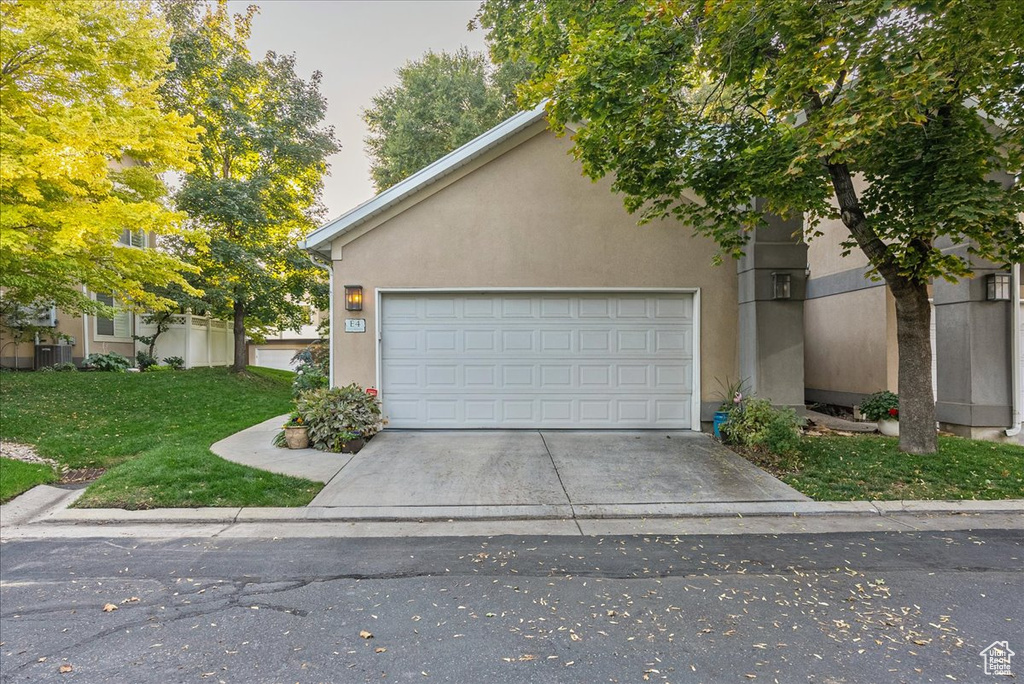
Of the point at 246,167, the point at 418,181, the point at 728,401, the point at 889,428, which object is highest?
the point at 246,167

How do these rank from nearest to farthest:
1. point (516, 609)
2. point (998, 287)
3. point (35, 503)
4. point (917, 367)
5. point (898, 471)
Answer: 1. point (516, 609)
2. point (35, 503)
3. point (898, 471)
4. point (917, 367)
5. point (998, 287)

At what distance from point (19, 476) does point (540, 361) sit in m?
6.51

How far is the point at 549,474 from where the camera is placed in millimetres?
5730

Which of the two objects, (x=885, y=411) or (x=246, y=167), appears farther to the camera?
(x=246, y=167)

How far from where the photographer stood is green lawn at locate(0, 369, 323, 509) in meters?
4.98

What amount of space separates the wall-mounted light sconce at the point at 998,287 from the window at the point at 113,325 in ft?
66.9

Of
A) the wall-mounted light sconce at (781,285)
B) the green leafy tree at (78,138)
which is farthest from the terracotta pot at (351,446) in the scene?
the wall-mounted light sconce at (781,285)

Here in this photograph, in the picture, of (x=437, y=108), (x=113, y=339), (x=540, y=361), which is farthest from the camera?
(x=437, y=108)

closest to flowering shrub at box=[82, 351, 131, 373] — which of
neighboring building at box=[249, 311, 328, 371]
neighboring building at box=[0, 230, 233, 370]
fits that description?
neighboring building at box=[0, 230, 233, 370]

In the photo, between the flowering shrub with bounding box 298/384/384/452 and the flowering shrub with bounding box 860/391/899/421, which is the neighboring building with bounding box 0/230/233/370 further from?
the flowering shrub with bounding box 860/391/899/421

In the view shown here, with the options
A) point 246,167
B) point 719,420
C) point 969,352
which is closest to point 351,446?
point 719,420

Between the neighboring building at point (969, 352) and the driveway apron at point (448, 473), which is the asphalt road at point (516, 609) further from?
the neighboring building at point (969, 352)

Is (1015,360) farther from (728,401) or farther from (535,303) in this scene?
(535,303)

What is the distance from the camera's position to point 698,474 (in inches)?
225
